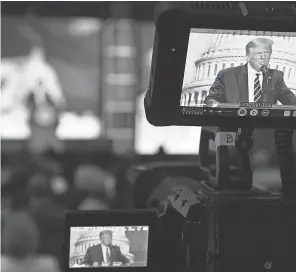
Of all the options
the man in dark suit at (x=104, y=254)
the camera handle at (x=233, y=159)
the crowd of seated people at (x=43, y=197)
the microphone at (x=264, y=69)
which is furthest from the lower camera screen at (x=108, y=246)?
the crowd of seated people at (x=43, y=197)

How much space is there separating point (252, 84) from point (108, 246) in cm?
51

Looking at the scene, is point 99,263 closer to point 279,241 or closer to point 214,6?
point 279,241

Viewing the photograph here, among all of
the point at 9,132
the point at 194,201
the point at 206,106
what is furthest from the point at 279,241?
the point at 9,132

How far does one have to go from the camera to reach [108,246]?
4.06 ft

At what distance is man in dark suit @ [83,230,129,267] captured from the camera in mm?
1232

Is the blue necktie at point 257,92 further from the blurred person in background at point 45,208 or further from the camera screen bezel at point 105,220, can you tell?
the blurred person in background at point 45,208

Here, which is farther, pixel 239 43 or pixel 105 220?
pixel 105 220

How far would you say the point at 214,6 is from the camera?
1014 millimetres

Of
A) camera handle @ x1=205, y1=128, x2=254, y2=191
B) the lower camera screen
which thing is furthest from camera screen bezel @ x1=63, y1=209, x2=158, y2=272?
→ camera handle @ x1=205, y1=128, x2=254, y2=191

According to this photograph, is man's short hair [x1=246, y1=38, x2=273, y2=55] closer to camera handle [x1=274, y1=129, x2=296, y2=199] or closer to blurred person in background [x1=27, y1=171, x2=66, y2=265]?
camera handle [x1=274, y1=129, x2=296, y2=199]

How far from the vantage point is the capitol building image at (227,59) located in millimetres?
1067

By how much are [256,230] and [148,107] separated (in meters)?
0.35

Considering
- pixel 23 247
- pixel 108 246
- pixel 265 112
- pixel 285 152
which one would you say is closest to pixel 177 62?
pixel 265 112

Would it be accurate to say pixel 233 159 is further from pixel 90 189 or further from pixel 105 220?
pixel 90 189
